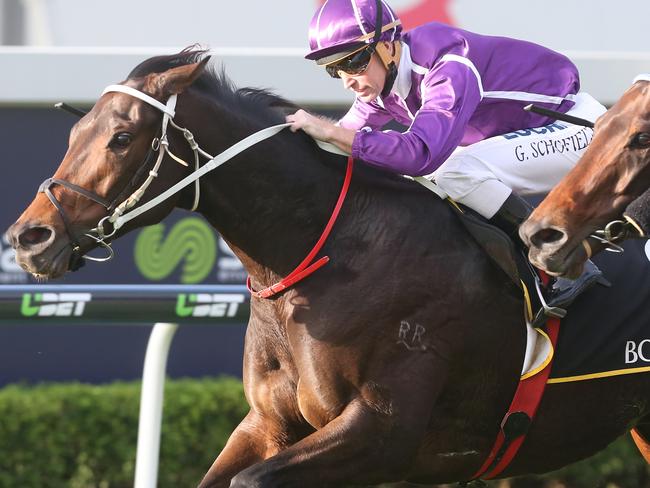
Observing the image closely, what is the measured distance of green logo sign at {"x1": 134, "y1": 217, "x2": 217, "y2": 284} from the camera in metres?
6.72

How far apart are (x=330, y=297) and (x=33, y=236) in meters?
0.85

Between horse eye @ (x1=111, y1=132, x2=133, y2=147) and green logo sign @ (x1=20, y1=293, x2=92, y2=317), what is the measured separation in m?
1.21

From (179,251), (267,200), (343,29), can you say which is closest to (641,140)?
(343,29)

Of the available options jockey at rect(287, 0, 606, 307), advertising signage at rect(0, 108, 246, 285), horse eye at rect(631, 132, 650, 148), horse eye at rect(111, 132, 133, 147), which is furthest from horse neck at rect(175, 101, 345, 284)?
advertising signage at rect(0, 108, 246, 285)

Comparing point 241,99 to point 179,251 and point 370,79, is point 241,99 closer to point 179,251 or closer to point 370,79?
point 370,79

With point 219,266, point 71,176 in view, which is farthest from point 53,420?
point 71,176

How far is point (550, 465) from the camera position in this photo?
399 centimetres

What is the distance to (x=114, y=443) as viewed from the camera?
18.5 feet

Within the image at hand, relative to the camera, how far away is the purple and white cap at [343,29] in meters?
3.76

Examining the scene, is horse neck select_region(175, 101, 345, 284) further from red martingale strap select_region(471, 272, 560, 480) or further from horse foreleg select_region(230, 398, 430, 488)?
red martingale strap select_region(471, 272, 560, 480)

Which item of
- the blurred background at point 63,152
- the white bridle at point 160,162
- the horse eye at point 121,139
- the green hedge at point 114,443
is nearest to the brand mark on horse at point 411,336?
the white bridle at point 160,162

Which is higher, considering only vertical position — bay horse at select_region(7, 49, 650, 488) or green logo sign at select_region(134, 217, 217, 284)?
bay horse at select_region(7, 49, 650, 488)

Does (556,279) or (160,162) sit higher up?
(160,162)

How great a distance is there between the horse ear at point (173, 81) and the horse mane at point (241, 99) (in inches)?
3.0
